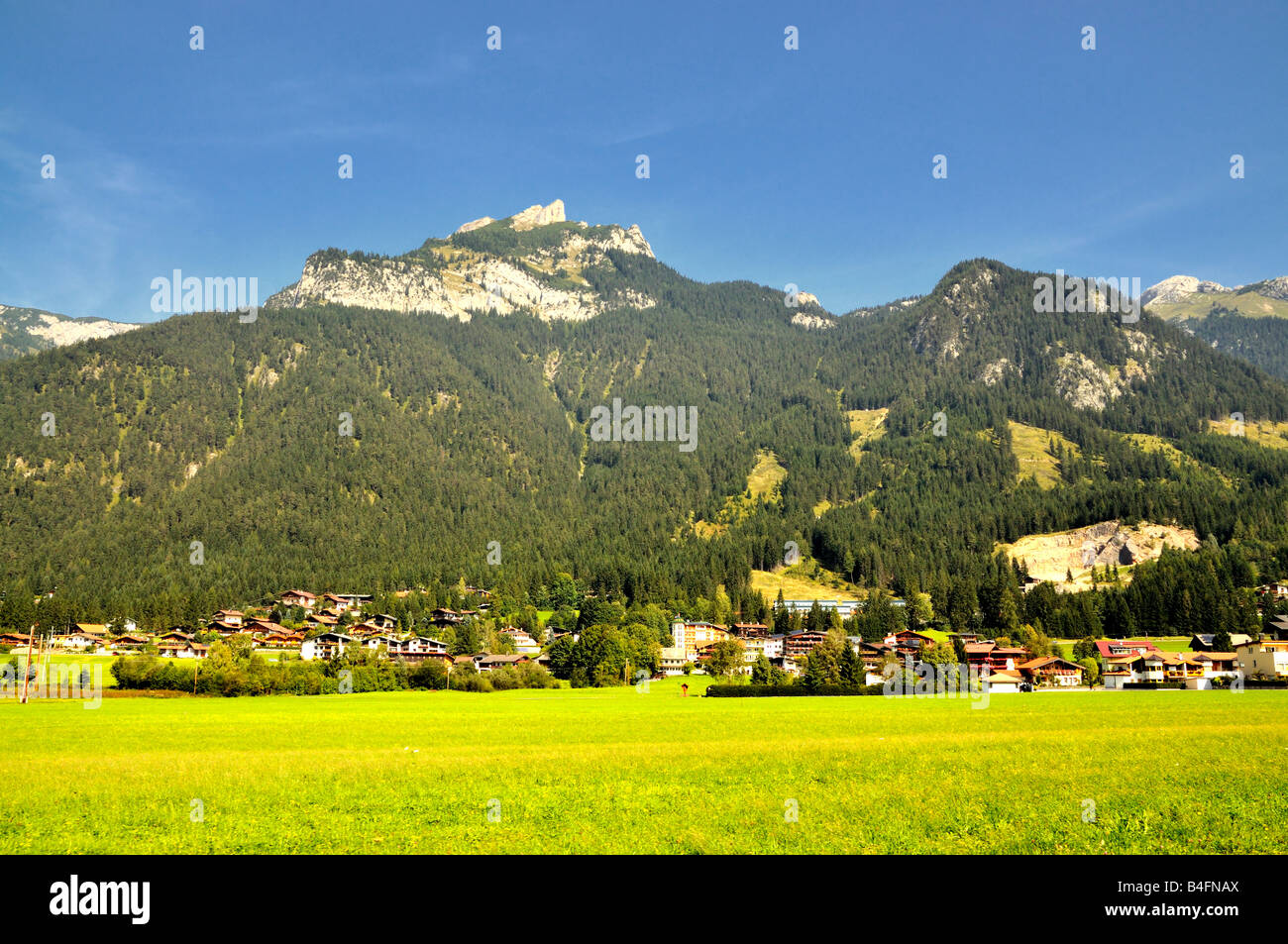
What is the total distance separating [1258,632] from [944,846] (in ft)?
482

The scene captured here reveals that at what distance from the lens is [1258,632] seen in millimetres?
136750

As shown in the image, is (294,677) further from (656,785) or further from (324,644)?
(656,785)

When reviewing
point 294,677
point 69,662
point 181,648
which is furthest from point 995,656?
point 69,662

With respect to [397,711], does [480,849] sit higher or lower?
higher

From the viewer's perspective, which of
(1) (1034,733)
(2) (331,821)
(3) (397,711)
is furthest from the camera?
(3) (397,711)

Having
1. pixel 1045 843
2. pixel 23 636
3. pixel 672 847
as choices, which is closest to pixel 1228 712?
pixel 1045 843

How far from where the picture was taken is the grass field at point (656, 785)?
73.8ft

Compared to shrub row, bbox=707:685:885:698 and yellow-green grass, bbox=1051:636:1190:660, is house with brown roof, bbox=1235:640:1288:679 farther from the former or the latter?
shrub row, bbox=707:685:885:698

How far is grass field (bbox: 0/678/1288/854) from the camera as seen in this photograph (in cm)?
2248

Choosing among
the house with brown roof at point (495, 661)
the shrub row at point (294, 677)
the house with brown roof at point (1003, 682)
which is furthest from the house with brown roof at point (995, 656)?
the house with brown roof at point (495, 661)

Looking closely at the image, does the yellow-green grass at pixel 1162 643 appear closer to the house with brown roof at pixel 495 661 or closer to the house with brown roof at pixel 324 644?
the house with brown roof at pixel 495 661

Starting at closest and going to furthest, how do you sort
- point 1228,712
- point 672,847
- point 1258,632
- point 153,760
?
1. point 672,847
2. point 153,760
3. point 1228,712
4. point 1258,632

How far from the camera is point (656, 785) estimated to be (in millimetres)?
30406
